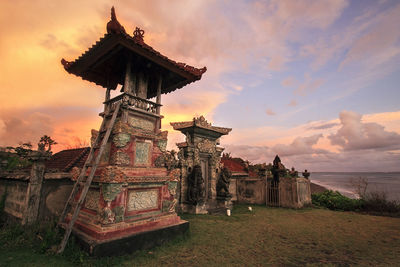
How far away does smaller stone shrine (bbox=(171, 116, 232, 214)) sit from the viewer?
A: 1068 centimetres

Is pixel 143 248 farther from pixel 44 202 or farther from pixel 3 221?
pixel 3 221

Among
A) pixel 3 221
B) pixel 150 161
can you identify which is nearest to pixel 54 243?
pixel 150 161

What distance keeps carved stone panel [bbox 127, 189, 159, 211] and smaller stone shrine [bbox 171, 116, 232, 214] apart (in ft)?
14.4

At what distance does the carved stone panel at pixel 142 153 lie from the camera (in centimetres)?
622

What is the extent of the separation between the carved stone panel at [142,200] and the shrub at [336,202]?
40.0 feet

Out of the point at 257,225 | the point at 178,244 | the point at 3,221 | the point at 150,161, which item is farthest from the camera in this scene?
the point at 257,225

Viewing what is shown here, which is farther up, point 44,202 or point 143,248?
point 44,202

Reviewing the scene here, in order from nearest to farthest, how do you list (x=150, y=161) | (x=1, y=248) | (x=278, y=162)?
(x=1, y=248)
(x=150, y=161)
(x=278, y=162)

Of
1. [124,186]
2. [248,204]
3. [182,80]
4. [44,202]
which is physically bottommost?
[248,204]

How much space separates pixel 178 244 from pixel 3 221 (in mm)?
7050

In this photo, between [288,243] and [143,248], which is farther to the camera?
[288,243]

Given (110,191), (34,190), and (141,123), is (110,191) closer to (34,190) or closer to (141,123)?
(141,123)

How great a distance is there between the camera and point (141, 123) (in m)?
6.51

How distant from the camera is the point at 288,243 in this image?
6.39 m
